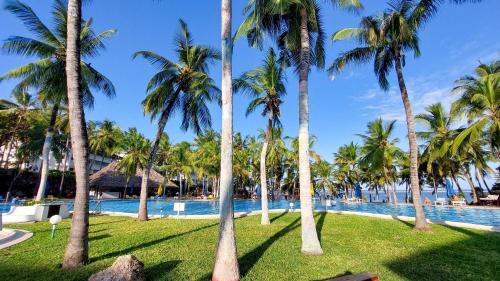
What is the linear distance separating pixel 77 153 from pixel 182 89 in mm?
9178

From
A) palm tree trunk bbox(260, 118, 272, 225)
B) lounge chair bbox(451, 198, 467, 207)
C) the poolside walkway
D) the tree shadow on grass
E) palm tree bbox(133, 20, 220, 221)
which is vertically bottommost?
the tree shadow on grass

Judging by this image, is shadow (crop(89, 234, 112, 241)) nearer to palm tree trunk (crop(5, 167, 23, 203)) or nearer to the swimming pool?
the swimming pool

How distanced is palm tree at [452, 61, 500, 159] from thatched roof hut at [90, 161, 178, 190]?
120ft

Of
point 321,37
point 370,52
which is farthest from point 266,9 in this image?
point 370,52

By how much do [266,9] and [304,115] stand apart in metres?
3.20

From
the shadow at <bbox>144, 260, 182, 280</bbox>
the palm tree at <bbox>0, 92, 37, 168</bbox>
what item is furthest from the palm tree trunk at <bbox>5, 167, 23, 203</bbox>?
the shadow at <bbox>144, 260, 182, 280</bbox>

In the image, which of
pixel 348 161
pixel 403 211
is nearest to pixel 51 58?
pixel 403 211

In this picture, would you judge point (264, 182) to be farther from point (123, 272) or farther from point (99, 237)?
point (123, 272)

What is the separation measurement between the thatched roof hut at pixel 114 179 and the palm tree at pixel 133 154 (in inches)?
36.4

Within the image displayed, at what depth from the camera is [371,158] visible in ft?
97.0

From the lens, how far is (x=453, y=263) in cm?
615

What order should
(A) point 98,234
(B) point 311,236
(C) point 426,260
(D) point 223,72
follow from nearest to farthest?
1. (D) point 223,72
2. (C) point 426,260
3. (B) point 311,236
4. (A) point 98,234

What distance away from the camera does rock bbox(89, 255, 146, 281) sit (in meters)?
4.23

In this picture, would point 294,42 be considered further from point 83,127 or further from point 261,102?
point 83,127
